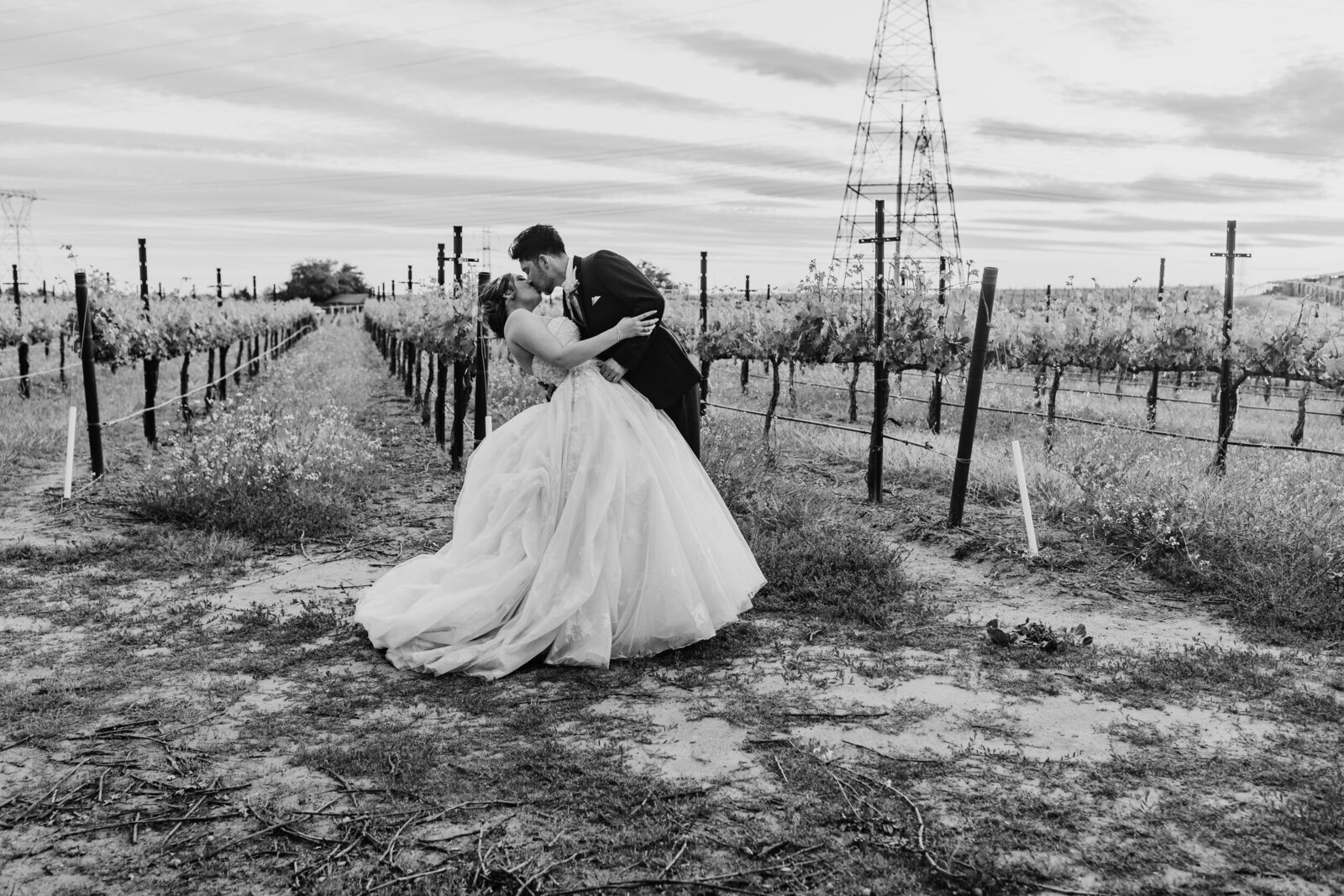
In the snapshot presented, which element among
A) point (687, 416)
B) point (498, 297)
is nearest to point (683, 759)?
point (687, 416)

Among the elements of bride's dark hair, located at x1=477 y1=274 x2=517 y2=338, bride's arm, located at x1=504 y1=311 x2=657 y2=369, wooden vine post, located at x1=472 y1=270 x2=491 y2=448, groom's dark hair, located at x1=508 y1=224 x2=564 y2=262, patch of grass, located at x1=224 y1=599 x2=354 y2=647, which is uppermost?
groom's dark hair, located at x1=508 y1=224 x2=564 y2=262

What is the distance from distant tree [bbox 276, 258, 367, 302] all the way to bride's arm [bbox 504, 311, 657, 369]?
110m

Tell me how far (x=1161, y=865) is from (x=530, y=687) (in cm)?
238

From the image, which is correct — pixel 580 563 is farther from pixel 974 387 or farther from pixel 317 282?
pixel 317 282

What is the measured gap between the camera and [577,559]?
4.39 m

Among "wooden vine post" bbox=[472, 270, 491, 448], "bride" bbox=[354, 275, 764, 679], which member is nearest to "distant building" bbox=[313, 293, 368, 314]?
"wooden vine post" bbox=[472, 270, 491, 448]

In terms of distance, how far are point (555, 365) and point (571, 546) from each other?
85 cm

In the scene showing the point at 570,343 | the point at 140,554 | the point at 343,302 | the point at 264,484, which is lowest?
the point at 140,554

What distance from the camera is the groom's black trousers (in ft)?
15.9

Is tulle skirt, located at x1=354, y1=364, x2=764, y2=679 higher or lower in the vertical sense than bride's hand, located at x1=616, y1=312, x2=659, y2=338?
lower

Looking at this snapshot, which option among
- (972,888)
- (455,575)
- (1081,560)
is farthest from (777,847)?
(1081,560)

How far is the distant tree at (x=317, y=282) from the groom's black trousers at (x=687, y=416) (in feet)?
360

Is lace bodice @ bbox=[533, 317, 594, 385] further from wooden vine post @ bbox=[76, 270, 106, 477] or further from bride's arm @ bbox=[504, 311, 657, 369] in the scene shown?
wooden vine post @ bbox=[76, 270, 106, 477]

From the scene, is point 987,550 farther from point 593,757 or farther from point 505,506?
point 593,757
